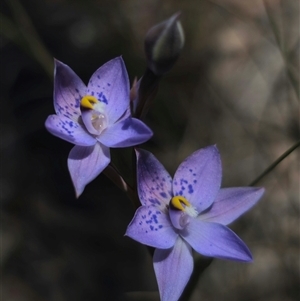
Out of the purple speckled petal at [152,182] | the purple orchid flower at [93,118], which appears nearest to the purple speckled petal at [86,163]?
the purple orchid flower at [93,118]

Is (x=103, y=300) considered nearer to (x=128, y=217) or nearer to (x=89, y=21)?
(x=128, y=217)

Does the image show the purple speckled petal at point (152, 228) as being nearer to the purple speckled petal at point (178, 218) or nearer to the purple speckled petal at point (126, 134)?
the purple speckled petal at point (178, 218)

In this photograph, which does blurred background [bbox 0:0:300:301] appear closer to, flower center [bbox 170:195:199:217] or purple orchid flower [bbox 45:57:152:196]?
purple orchid flower [bbox 45:57:152:196]

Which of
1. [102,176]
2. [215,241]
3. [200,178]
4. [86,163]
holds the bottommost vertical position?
[102,176]

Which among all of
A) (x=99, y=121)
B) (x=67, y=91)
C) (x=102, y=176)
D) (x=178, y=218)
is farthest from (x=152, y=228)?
(x=102, y=176)

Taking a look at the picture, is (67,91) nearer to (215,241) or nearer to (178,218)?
(178,218)

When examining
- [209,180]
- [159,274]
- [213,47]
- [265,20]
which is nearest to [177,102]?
[213,47]

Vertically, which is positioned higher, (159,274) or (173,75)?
(159,274)
